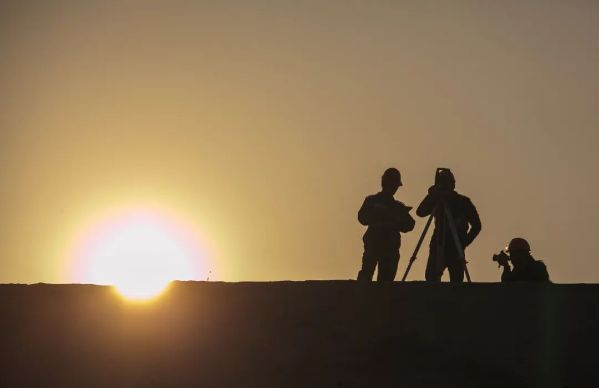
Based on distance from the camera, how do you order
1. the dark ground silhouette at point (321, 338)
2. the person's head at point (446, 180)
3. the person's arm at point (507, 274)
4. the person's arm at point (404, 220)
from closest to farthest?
the dark ground silhouette at point (321, 338), the person's arm at point (507, 274), the person's arm at point (404, 220), the person's head at point (446, 180)

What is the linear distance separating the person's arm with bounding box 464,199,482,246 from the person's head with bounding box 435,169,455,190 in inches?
11.4

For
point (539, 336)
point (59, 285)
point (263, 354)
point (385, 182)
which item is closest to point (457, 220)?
point (385, 182)

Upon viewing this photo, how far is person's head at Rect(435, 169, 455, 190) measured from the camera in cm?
1226

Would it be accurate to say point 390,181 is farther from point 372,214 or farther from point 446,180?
point 446,180

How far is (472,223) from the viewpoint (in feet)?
40.1

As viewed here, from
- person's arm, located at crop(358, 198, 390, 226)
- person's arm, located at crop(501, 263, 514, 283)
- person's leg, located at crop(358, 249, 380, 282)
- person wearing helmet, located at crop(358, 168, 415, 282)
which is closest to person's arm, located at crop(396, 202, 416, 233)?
person wearing helmet, located at crop(358, 168, 415, 282)

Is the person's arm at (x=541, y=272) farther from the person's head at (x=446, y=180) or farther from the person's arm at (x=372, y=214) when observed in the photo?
the person's arm at (x=372, y=214)

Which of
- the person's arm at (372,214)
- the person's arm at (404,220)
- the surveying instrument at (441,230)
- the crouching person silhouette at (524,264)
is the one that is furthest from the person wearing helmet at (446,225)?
the crouching person silhouette at (524,264)

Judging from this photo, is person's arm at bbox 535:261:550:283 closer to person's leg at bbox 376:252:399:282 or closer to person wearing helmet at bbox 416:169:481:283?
person wearing helmet at bbox 416:169:481:283

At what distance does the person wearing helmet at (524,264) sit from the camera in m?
10.8

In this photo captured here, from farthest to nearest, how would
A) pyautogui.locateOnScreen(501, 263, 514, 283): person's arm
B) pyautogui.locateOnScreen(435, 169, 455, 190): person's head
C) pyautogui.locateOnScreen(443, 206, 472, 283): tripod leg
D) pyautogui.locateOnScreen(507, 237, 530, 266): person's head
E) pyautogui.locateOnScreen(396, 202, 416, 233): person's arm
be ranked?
pyautogui.locateOnScreen(435, 169, 455, 190): person's head → pyautogui.locateOnScreen(396, 202, 416, 233): person's arm → pyautogui.locateOnScreen(443, 206, 472, 283): tripod leg → pyautogui.locateOnScreen(501, 263, 514, 283): person's arm → pyautogui.locateOnScreen(507, 237, 530, 266): person's head

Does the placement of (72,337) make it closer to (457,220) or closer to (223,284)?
(223,284)

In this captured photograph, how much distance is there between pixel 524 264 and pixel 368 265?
1977 millimetres

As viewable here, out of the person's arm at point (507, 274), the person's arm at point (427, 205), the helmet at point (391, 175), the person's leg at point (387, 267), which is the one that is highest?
the helmet at point (391, 175)
